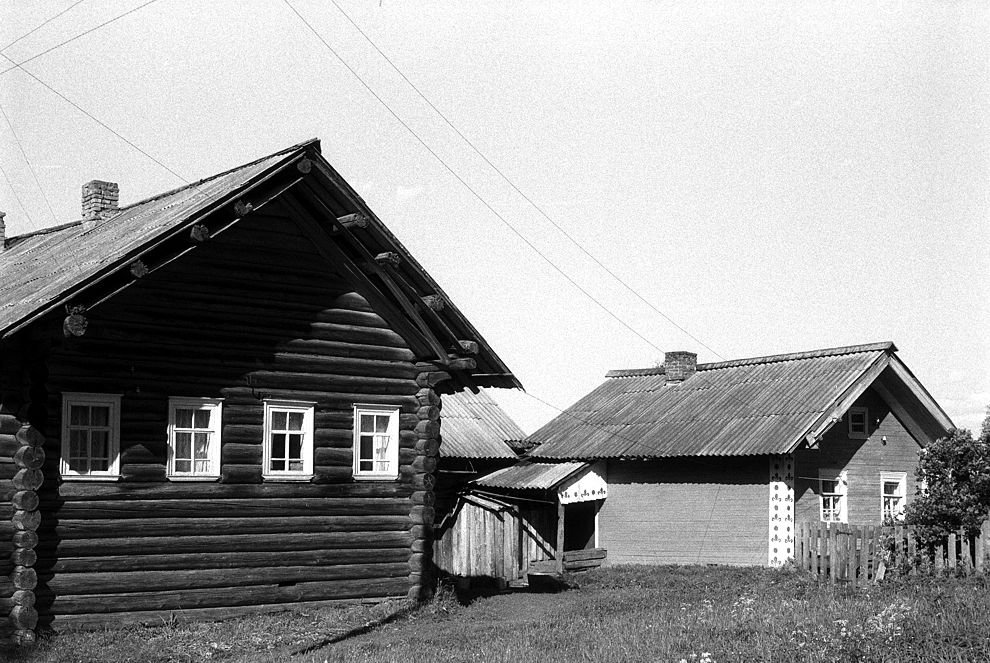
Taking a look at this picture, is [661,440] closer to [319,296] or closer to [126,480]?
[319,296]

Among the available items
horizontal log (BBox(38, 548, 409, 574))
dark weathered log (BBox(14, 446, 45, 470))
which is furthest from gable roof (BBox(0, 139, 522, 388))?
horizontal log (BBox(38, 548, 409, 574))

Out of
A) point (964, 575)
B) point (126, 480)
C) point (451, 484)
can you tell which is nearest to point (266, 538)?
point (126, 480)

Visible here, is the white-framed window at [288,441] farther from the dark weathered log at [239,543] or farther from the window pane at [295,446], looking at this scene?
the dark weathered log at [239,543]

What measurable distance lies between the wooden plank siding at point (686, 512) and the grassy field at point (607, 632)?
6021 millimetres

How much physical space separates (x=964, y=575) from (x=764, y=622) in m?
8.37

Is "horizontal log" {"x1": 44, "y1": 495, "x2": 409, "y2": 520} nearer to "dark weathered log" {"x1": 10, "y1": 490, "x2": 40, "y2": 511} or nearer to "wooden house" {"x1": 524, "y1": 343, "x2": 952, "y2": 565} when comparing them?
"dark weathered log" {"x1": 10, "y1": 490, "x2": 40, "y2": 511}

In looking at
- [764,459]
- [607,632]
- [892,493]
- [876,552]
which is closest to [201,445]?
[607,632]

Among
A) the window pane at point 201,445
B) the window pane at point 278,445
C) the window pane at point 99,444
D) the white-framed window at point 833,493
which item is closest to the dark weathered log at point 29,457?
the window pane at point 99,444

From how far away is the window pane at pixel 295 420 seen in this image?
21.3 meters

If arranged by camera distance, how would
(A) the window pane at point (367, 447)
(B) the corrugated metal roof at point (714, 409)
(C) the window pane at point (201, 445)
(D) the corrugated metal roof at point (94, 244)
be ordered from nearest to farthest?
(D) the corrugated metal roof at point (94, 244) < (C) the window pane at point (201, 445) < (A) the window pane at point (367, 447) < (B) the corrugated metal roof at point (714, 409)

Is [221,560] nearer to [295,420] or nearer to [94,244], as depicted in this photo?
[295,420]

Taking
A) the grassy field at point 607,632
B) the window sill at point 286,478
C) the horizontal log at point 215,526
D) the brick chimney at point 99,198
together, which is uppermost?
the brick chimney at point 99,198

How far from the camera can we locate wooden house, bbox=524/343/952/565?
31672 mm

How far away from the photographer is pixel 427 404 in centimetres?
2273
